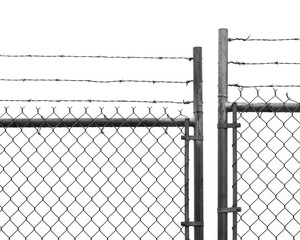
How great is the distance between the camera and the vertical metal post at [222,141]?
4.32m

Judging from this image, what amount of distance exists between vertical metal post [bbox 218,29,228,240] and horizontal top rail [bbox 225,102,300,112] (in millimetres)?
60

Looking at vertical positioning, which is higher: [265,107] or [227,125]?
[265,107]

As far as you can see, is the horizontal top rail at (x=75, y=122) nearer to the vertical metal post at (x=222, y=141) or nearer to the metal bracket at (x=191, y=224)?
the vertical metal post at (x=222, y=141)

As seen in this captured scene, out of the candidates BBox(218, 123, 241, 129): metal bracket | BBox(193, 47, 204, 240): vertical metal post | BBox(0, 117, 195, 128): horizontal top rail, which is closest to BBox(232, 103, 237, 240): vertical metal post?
BBox(218, 123, 241, 129): metal bracket

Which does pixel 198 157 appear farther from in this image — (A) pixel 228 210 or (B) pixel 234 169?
(A) pixel 228 210

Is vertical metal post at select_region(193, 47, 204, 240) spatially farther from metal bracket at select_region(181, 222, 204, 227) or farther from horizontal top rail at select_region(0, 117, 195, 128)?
horizontal top rail at select_region(0, 117, 195, 128)

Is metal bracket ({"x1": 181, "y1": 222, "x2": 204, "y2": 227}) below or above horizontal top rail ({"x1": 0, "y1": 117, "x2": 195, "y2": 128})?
below

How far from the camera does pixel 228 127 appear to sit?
4355 millimetres

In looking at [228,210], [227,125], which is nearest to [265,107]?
[227,125]

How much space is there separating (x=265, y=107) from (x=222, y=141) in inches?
→ 14.2

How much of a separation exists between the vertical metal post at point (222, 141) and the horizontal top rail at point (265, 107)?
0.06 metres

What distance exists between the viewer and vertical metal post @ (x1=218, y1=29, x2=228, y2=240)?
432 centimetres

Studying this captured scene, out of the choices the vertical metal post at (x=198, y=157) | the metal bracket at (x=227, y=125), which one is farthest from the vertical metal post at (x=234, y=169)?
the vertical metal post at (x=198, y=157)

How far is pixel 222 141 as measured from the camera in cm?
Answer: 436
